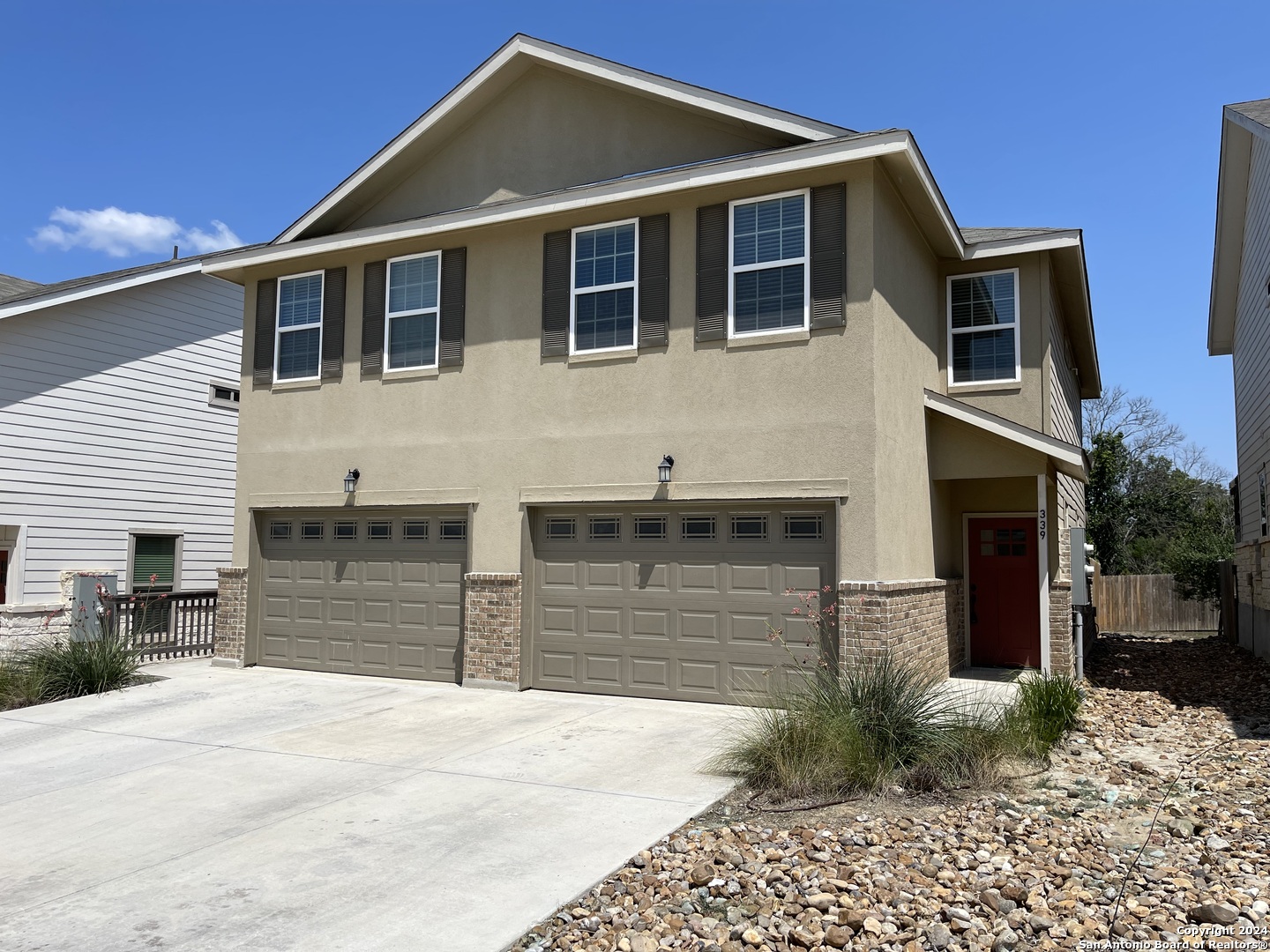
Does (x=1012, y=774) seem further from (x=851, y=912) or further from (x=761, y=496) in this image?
(x=761, y=496)

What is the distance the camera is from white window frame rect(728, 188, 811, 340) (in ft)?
34.6

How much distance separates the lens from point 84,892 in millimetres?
5410

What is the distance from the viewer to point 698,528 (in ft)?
36.2

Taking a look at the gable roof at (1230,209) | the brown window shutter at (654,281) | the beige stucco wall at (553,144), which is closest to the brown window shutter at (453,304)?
the beige stucco wall at (553,144)

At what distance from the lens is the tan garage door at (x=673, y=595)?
416 inches

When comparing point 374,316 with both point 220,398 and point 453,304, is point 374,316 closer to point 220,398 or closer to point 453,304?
point 453,304

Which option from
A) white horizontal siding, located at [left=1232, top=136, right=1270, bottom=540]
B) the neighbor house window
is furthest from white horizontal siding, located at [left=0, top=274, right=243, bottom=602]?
white horizontal siding, located at [left=1232, top=136, right=1270, bottom=540]

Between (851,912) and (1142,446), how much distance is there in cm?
3900

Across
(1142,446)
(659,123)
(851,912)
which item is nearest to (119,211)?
(1142,446)

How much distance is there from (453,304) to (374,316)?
1311mm

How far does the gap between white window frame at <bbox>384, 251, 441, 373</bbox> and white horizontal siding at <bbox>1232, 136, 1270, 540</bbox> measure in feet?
37.5

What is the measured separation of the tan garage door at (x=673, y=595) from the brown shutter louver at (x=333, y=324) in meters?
3.85

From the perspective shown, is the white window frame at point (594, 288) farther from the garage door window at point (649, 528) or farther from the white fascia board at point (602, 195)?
the garage door window at point (649, 528)

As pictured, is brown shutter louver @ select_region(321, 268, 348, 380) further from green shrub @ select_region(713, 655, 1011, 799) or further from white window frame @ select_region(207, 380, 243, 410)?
green shrub @ select_region(713, 655, 1011, 799)
